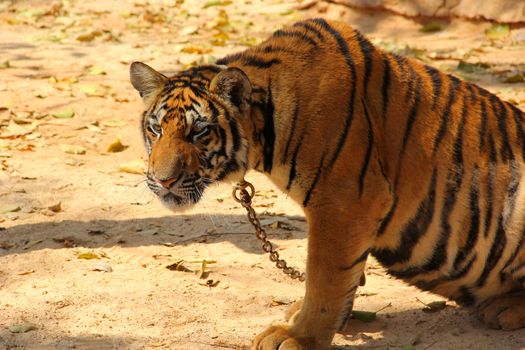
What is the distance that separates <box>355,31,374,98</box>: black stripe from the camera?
3580 millimetres

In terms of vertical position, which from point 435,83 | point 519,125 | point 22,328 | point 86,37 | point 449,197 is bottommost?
point 22,328

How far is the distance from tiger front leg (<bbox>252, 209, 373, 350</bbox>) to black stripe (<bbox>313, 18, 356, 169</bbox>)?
0.26 metres

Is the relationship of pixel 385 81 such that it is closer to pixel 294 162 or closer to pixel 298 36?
pixel 298 36

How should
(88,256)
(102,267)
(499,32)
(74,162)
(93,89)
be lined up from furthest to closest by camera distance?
(499,32), (93,89), (74,162), (88,256), (102,267)

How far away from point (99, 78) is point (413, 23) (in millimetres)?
4051

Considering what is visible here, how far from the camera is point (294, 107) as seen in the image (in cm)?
345

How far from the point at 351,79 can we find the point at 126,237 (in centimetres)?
205

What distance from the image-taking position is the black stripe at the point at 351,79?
11.2 ft

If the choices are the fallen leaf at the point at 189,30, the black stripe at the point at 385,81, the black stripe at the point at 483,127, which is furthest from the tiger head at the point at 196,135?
the fallen leaf at the point at 189,30

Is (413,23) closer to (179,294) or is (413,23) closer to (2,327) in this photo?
(179,294)

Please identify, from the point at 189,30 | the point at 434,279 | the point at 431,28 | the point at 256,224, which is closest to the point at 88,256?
the point at 256,224

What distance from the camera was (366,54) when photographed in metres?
3.65

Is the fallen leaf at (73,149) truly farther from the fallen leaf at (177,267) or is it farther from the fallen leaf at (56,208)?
the fallen leaf at (177,267)

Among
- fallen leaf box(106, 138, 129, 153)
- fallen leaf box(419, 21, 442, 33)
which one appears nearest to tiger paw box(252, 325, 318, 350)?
fallen leaf box(106, 138, 129, 153)
